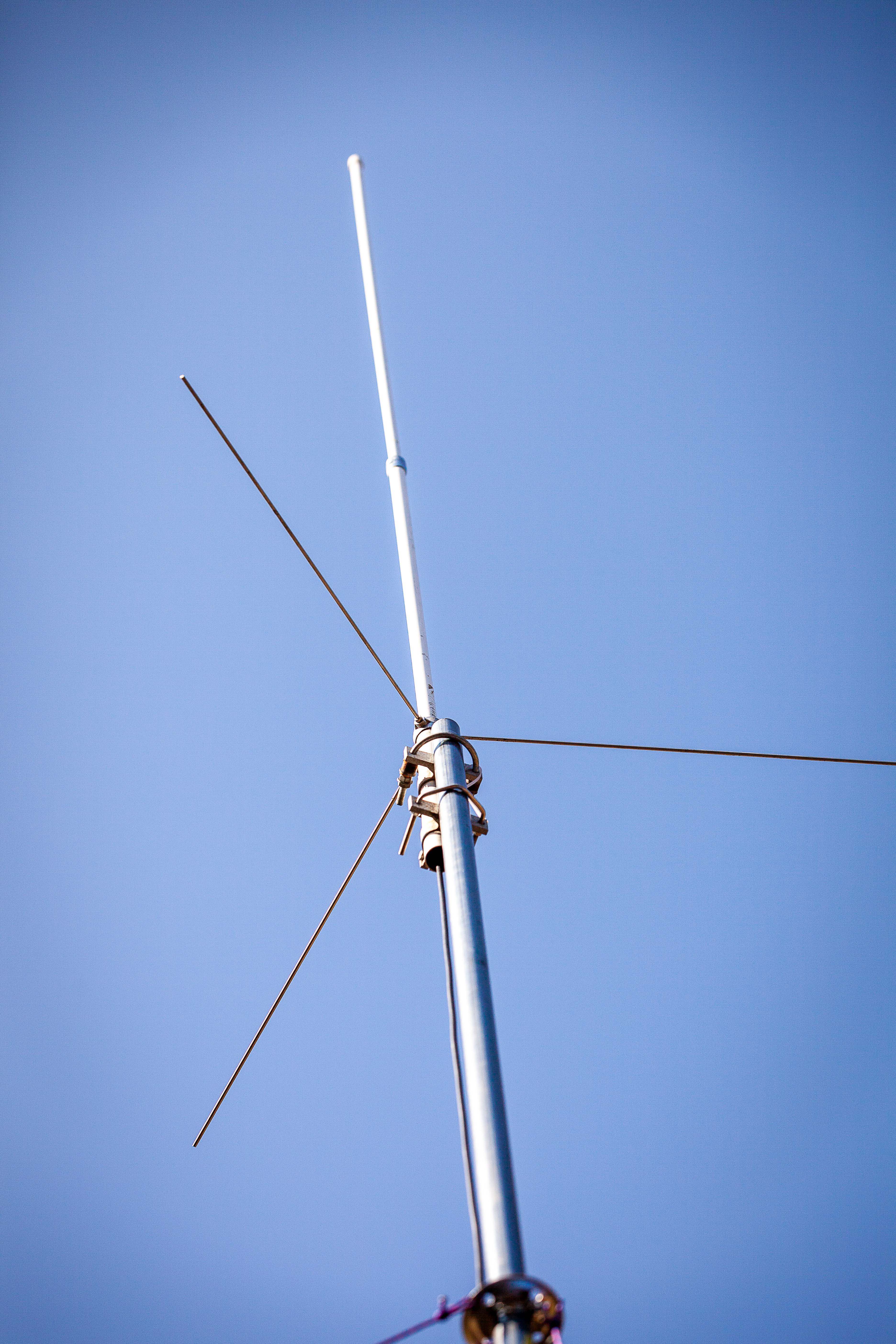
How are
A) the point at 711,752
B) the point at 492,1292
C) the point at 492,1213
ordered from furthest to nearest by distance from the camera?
the point at 711,752 → the point at 492,1213 → the point at 492,1292

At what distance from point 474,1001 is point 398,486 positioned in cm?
491

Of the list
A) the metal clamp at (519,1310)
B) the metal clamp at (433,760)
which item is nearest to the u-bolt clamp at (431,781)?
the metal clamp at (433,760)

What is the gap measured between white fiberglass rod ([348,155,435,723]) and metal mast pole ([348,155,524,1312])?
0.6 inches

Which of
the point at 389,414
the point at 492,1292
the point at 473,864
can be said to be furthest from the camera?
the point at 389,414

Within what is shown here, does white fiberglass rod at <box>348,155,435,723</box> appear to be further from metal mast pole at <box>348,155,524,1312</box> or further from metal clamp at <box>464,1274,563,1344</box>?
metal clamp at <box>464,1274,563,1344</box>

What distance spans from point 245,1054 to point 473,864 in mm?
2513

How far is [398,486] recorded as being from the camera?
841 cm

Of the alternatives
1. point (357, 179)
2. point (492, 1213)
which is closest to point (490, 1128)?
point (492, 1213)

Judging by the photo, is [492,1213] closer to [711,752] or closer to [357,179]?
[711,752]

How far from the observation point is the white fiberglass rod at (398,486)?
22.6 ft

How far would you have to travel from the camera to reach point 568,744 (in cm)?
739

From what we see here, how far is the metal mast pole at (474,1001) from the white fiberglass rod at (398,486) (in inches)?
0.6

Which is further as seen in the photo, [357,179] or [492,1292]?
[357,179]

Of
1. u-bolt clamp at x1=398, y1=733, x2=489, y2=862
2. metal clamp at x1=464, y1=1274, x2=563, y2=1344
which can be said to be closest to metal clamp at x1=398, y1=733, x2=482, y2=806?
u-bolt clamp at x1=398, y1=733, x2=489, y2=862
